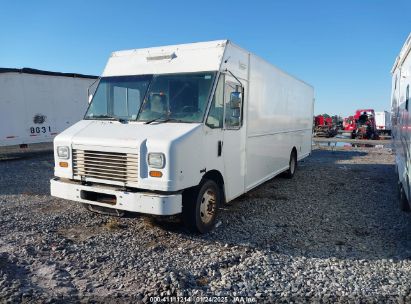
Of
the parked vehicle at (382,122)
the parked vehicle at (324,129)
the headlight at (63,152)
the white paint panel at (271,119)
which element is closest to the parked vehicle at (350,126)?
the parked vehicle at (324,129)

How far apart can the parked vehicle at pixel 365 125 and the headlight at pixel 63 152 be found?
28.9 meters

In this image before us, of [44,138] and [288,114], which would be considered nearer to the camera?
[288,114]

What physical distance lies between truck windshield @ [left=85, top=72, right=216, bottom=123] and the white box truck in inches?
0.7

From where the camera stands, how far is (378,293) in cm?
360

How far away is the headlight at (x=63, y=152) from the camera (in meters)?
5.20

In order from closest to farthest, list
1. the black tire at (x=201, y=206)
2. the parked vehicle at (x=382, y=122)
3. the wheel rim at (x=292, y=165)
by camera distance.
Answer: the black tire at (x=201, y=206) < the wheel rim at (x=292, y=165) < the parked vehicle at (x=382, y=122)

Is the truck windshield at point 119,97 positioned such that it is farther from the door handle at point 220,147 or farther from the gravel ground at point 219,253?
the gravel ground at point 219,253

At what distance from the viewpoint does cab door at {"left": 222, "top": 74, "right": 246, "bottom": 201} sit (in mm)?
5516

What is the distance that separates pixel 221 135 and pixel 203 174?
2.60 ft

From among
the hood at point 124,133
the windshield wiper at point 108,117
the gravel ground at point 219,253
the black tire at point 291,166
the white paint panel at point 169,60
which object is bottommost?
the gravel ground at point 219,253

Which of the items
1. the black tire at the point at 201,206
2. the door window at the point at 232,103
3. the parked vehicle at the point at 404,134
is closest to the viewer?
the black tire at the point at 201,206

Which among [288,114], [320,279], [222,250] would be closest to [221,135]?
[222,250]

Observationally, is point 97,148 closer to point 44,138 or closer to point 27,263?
point 27,263

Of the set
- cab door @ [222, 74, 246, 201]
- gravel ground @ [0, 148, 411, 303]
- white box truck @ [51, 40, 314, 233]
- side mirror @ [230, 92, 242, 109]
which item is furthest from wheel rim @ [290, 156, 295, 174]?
side mirror @ [230, 92, 242, 109]
